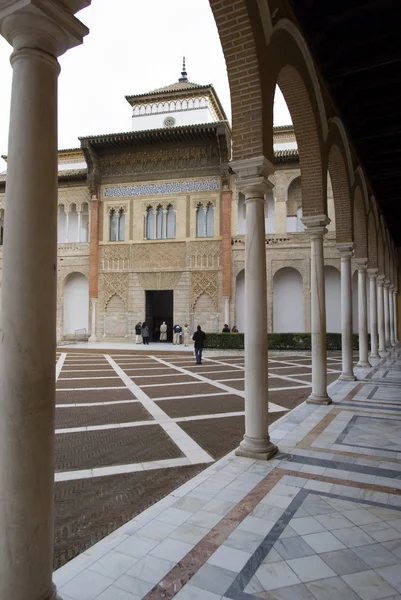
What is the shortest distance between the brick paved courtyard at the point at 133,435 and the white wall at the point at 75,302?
14.0 metres

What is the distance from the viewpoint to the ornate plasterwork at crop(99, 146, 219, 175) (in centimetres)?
2359

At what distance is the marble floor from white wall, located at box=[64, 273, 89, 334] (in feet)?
73.6

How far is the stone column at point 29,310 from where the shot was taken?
6.32ft

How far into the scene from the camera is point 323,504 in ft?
11.2

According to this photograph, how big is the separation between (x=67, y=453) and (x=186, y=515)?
2194mm

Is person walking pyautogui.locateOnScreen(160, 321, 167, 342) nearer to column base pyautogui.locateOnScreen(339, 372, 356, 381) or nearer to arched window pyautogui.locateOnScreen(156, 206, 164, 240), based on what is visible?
arched window pyautogui.locateOnScreen(156, 206, 164, 240)

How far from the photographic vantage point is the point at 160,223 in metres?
24.4

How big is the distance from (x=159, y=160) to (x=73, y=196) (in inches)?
230

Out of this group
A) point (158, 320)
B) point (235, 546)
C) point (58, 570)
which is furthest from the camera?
point (158, 320)

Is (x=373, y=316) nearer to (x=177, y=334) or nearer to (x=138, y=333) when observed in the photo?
(x=177, y=334)

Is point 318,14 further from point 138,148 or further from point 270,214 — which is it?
point 138,148

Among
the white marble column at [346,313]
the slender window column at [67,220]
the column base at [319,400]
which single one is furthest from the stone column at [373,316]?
the slender window column at [67,220]

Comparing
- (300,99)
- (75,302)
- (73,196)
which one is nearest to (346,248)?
(300,99)

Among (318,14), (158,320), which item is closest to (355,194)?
(318,14)
